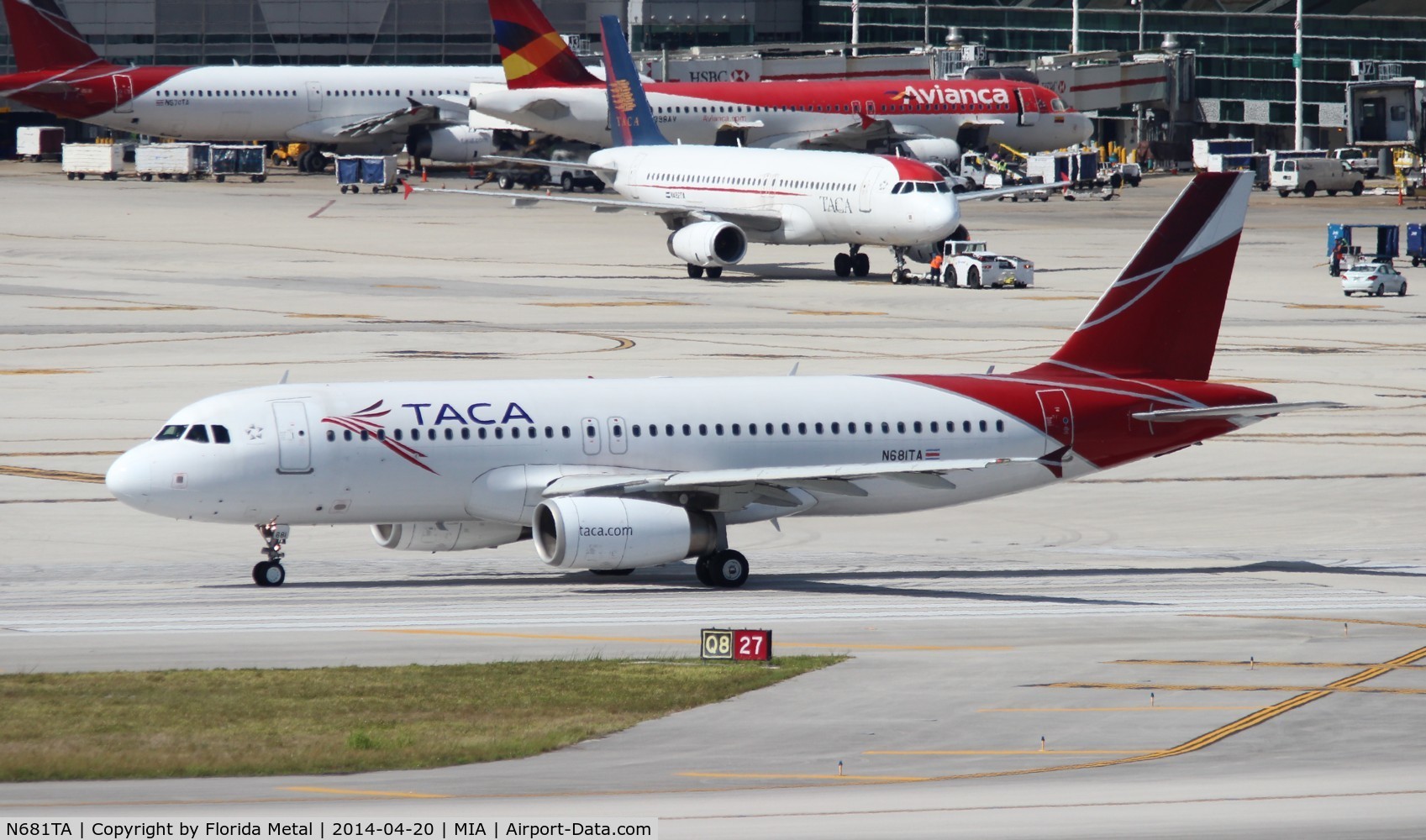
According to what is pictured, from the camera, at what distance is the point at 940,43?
189 m

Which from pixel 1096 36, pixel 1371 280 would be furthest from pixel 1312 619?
pixel 1096 36

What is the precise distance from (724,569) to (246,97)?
353 ft

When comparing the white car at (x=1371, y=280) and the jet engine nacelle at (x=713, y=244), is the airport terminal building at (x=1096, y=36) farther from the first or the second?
the jet engine nacelle at (x=713, y=244)

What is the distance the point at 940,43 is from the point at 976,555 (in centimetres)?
15162

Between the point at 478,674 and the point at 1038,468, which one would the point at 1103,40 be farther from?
the point at 478,674

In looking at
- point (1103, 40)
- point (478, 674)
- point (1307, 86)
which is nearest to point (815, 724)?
point (478, 674)

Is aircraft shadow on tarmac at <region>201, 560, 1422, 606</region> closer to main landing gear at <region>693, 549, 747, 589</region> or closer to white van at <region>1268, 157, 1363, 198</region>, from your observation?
main landing gear at <region>693, 549, 747, 589</region>

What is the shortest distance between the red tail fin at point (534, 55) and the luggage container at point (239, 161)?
25.5m

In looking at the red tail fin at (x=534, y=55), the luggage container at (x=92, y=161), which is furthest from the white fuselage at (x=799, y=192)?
the luggage container at (x=92, y=161)

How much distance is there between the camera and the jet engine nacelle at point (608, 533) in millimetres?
35938

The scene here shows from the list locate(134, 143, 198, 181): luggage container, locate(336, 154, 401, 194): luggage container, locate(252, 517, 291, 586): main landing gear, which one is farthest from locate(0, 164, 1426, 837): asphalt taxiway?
locate(134, 143, 198, 181): luggage container

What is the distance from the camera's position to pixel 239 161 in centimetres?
14175

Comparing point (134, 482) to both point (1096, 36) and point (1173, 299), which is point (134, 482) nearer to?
point (1173, 299)

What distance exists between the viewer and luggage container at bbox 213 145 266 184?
14112 centimetres
